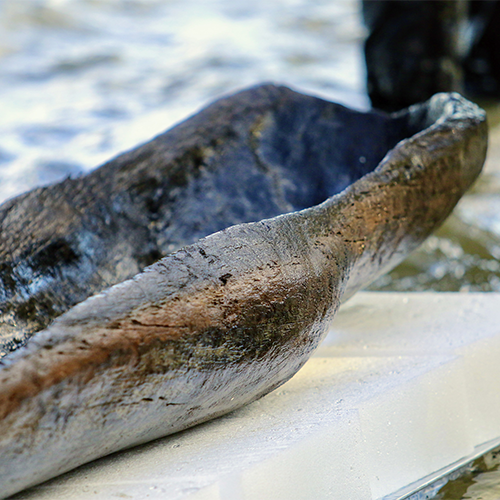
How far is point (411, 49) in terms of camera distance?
4.17m

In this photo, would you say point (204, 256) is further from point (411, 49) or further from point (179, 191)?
point (411, 49)

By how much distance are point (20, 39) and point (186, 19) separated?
259 cm

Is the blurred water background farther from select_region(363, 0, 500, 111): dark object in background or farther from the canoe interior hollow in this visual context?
the canoe interior hollow

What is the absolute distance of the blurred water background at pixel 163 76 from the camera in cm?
281

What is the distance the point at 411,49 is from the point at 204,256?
3.63m

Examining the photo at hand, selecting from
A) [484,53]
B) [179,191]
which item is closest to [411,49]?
[484,53]

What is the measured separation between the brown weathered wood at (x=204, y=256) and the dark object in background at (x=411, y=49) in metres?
2.55

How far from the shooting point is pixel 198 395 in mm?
981

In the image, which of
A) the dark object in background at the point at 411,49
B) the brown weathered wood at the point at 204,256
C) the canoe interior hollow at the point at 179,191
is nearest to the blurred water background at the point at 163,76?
the dark object in background at the point at 411,49

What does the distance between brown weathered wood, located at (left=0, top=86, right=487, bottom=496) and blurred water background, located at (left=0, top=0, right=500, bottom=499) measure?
885 millimetres

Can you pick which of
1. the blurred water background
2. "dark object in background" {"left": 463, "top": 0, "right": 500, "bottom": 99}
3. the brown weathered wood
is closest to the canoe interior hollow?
the brown weathered wood

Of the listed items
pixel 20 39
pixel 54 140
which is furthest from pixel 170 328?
pixel 20 39

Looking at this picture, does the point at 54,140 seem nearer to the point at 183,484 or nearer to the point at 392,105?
the point at 392,105

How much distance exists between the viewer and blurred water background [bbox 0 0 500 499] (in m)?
2.81
